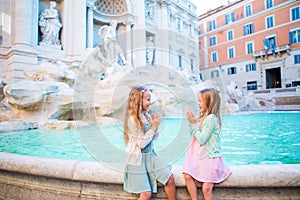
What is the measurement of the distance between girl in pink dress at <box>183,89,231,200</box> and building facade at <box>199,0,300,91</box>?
18.7 metres

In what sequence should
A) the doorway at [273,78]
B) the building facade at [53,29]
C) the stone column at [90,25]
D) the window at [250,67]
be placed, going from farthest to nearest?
the window at [250,67]
the doorway at [273,78]
the stone column at [90,25]
the building facade at [53,29]

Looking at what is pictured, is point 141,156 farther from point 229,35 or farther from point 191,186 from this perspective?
point 229,35

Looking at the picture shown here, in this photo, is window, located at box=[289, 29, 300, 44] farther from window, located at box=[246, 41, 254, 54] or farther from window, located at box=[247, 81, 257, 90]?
window, located at box=[247, 81, 257, 90]

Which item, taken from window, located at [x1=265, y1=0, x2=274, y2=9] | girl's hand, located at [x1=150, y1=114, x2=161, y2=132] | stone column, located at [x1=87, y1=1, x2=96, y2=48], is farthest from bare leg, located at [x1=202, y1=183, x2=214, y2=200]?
window, located at [x1=265, y1=0, x2=274, y2=9]

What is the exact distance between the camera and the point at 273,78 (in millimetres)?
22781

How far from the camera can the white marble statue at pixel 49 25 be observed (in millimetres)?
10406

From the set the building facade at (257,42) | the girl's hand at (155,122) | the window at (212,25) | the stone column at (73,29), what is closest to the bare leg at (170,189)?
the girl's hand at (155,122)

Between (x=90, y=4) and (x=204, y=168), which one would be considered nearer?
(x=204, y=168)

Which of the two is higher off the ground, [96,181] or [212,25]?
[212,25]

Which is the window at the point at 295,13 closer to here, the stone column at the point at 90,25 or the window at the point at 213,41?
the window at the point at 213,41

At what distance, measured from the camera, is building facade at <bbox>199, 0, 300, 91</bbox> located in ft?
66.0

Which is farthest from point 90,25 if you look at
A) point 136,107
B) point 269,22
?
point 269,22

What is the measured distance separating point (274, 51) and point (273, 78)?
3.21m

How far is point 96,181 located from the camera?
4.52 ft
